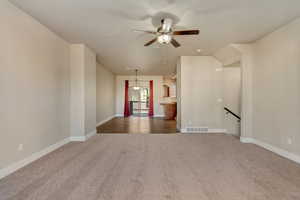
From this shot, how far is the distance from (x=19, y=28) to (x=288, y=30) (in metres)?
5.34

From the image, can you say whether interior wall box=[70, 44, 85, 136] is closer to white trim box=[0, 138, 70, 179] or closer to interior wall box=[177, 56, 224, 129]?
white trim box=[0, 138, 70, 179]

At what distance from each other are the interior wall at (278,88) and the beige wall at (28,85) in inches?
208

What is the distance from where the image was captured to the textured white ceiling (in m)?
2.63

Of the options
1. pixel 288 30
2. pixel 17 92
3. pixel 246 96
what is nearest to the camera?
pixel 17 92

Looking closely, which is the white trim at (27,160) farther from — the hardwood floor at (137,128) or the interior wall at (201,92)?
the interior wall at (201,92)

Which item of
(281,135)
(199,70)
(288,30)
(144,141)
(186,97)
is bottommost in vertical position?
(144,141)

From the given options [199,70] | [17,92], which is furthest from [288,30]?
[17,92]

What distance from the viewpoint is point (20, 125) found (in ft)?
9.36

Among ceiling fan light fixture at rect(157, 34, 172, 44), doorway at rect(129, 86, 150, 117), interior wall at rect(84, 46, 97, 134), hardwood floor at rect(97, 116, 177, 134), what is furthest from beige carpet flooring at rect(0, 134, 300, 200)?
doorway at rect(129, 86, 150, 117)

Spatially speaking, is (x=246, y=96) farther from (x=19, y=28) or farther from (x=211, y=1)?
(x=19, y=28)

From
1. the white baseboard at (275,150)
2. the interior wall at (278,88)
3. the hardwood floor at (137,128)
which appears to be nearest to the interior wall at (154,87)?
the hardwood floor at (137,128)

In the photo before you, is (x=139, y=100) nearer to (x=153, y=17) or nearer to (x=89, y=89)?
A: (x=89, y=89)

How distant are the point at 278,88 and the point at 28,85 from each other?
17.6ft

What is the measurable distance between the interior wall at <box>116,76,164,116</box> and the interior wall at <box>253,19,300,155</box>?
23.2 feet
